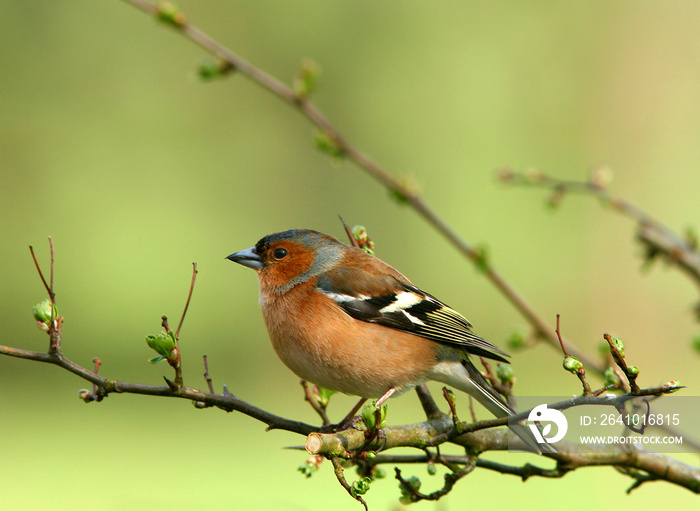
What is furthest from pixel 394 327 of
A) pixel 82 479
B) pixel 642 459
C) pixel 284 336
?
pixel 82 479

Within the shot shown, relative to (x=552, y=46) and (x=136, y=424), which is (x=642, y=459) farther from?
(x=552, y=46)

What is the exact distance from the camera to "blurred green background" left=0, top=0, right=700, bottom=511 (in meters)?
14.9

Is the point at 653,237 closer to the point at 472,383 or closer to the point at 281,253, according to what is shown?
the point at 472,383

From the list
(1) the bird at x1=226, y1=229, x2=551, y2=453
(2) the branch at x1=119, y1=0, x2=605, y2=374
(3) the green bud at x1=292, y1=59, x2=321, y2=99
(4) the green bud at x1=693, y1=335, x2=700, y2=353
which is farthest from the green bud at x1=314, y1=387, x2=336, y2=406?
(4) the green bud at x1=693, y1=335, x2=700, y2=353

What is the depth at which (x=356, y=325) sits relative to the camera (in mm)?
3379

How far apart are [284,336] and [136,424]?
1079 cm

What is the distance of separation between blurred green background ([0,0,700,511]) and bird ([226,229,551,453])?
33.7ft

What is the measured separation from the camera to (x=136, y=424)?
43.0 ft

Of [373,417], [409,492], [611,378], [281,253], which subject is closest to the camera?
[373,417]

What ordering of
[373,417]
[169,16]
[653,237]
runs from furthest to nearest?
[653,237] → [169,16] → [373,417]

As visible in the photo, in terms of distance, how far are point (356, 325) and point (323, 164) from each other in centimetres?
1361

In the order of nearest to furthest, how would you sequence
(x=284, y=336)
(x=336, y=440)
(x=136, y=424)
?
(x=336, y=440), (x=284, y=336), (x=136, y=424)

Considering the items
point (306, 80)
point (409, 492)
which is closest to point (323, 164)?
point (306, 80)

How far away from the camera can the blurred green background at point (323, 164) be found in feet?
48.9
